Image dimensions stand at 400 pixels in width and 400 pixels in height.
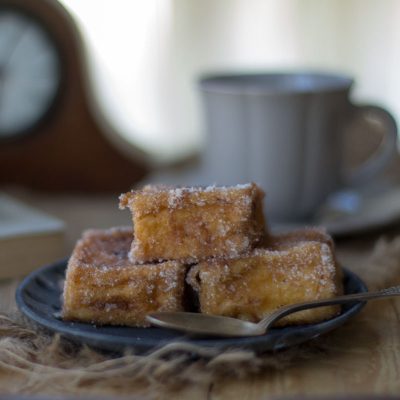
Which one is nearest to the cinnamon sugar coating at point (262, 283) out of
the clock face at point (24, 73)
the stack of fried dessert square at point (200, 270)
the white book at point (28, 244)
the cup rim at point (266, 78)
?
the stack of fried dessert square at point (200, 270)

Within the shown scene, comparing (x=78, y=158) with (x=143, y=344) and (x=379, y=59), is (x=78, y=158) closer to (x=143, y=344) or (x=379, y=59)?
(x=143, y=344)

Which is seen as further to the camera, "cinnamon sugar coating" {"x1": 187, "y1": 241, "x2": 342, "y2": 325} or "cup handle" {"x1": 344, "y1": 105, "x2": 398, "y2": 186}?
"cup handle" {"x1": 344, "y1": 105, "x2": 398, "y2": 186}

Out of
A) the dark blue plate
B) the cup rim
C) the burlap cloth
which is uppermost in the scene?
the cup rim

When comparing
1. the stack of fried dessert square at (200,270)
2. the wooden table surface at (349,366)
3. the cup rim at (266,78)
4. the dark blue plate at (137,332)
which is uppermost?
the cup rim at (266,78)

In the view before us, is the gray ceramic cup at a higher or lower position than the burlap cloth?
higher

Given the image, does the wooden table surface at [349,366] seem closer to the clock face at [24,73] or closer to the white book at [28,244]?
the white book at [28,244]

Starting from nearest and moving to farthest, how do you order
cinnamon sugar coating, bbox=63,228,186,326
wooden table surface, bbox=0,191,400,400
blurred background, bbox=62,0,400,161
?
wooden table surface, bbox=0,191,400,400, cinnamon sugar coating, bbox=63,228,186,326, blurred background, bbox=62,0,400,161

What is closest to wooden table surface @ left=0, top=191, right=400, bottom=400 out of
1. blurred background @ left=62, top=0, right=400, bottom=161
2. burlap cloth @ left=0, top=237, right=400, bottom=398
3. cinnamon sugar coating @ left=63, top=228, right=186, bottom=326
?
burlap cloth @ left=0, top=237, right=400, bottom=398

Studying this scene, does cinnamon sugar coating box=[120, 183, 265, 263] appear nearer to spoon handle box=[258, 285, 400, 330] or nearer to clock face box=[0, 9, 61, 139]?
spoon handle box=[258, 285, 400, 330]

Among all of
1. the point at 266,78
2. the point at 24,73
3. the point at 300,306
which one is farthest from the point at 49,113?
the point at 300,306
